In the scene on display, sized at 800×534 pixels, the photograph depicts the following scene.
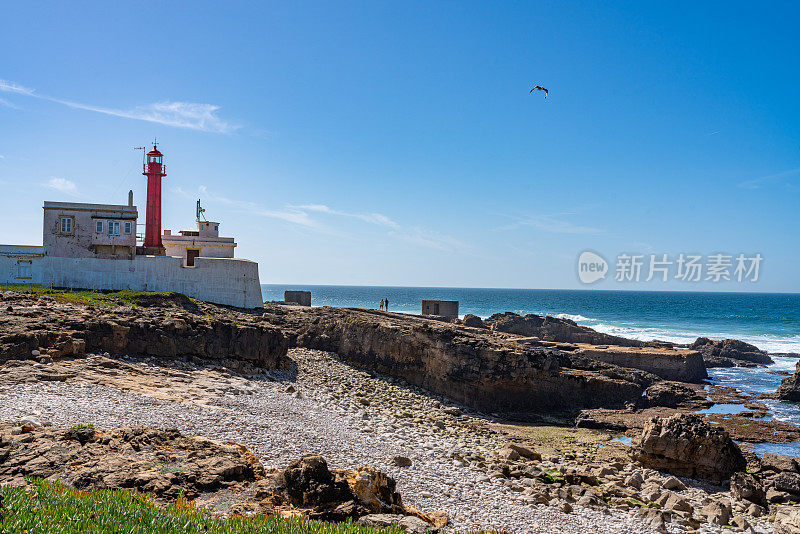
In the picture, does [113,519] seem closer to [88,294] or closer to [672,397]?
[88,294]

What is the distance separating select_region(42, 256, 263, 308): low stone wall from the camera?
3212cm

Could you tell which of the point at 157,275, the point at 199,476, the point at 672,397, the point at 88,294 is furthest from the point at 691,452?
the point at 157,275

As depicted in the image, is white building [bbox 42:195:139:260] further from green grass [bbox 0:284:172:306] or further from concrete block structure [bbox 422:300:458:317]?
concrete block structure [bbox 422:300:458:317]

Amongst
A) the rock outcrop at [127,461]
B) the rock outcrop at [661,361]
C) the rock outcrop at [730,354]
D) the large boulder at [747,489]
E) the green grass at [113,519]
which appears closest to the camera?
the green grass at [113,519]

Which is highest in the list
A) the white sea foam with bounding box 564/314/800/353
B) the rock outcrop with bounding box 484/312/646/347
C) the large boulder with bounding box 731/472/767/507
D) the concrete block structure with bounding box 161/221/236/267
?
the concrete block structure with bounding box 161/221/236/267

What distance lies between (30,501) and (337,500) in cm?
432

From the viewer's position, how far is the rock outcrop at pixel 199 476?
8.32m

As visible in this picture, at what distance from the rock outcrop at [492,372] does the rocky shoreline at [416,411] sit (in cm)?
8

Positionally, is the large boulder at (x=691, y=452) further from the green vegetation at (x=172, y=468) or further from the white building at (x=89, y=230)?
the white building at (x=89, y=230)

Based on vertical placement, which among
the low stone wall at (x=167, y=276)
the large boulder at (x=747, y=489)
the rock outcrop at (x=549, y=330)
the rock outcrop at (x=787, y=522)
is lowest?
the large boulder at (x=747, y=489)

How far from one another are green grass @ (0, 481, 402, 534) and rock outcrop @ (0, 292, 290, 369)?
11.5 meters

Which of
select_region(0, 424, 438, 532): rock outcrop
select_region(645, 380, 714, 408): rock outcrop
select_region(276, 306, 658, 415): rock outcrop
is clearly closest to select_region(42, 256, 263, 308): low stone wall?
select_region(276, 306, 658, 415): rock outcrop

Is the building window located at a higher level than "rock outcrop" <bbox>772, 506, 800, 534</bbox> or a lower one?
higher

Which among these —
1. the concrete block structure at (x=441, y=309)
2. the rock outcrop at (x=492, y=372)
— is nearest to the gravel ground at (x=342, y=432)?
the rock outcrop at (x=492, y=372)
